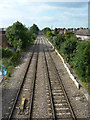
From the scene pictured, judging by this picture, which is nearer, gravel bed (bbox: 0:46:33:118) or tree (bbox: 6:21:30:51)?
gravel bed (bbox: 0:46:33:118)

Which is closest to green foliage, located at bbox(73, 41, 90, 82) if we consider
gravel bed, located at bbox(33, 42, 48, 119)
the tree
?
gravel bed, located at bbox(33, 42, 48, 119)

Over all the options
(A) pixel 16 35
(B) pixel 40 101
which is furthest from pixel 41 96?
(A) pixel 16 35

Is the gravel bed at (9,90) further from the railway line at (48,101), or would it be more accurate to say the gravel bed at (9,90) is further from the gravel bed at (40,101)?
the gravel bed at (40,101)

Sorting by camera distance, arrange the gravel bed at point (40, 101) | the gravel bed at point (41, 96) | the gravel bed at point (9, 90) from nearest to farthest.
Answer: the gravel bed at point (40, 101)
the gravel bed at point (41, 96)
the gravel bed at point (9, 90)

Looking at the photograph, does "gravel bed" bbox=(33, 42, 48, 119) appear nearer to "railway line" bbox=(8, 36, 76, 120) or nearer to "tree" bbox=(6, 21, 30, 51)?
"railway line" bbox=(8, 36, 76, 120)

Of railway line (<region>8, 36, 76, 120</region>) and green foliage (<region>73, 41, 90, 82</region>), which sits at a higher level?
green foliage (<region>73, 41, 90, 82</region>)

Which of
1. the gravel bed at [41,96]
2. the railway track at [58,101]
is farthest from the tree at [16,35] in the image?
the railway track at [58,101]

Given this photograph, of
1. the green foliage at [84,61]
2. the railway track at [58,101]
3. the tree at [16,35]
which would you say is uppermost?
the tree at [16,35]

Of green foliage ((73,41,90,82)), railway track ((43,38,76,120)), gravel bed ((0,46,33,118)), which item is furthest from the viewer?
green foliage ((73,41,90,82))

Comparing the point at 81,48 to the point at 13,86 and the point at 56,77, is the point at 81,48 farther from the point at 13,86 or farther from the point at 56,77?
the point at 13,86

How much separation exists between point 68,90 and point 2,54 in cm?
1369

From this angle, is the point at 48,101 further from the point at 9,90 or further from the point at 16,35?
the point at 16,35

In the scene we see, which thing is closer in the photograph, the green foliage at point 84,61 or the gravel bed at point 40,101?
the gravel bed at point 40,101

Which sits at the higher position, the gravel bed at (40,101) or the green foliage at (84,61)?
the green foliage at (84,61)
